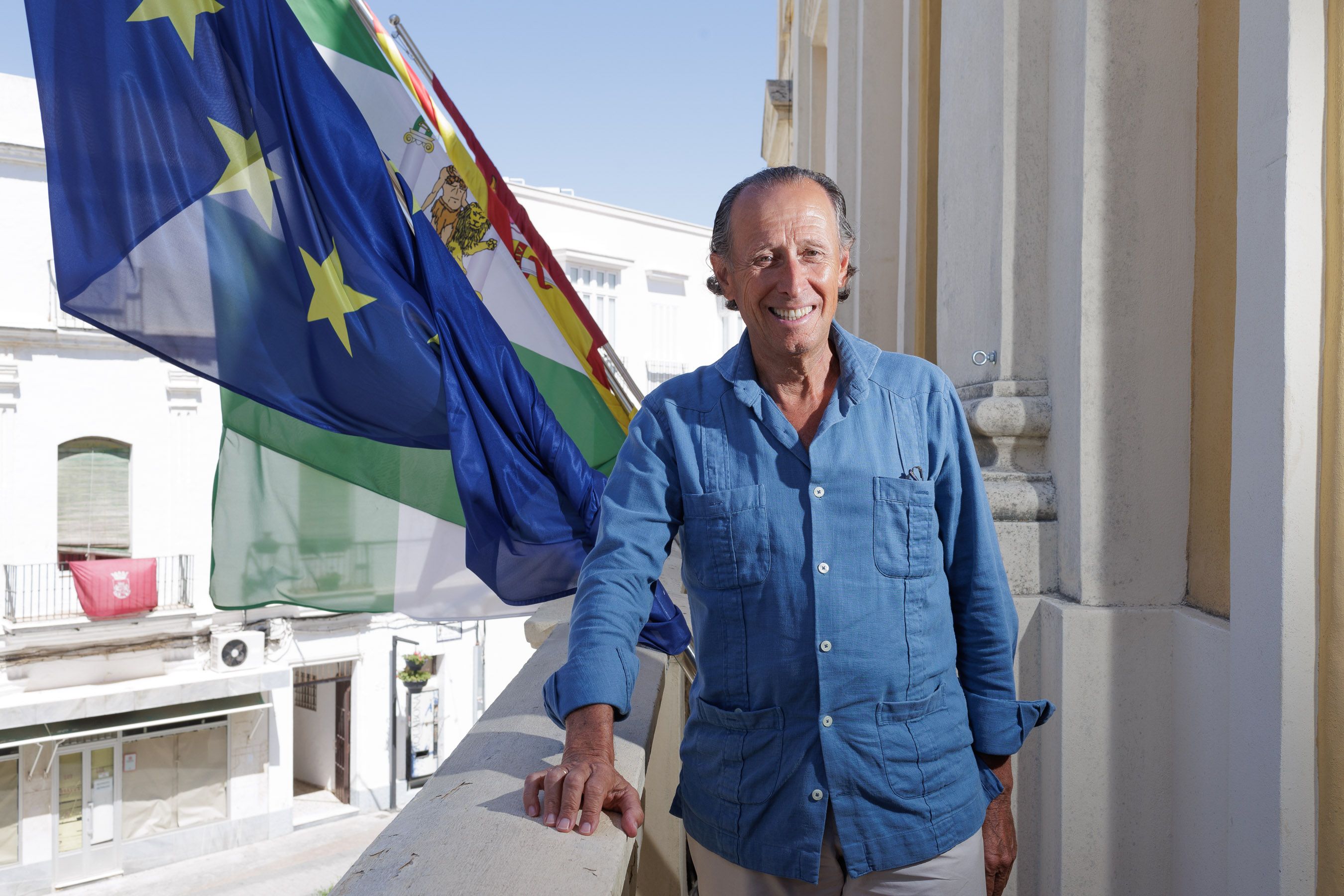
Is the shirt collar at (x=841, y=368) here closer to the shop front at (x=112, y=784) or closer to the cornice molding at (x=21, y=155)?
the shop front at (x=112, y=784)

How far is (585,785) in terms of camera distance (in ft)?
4.69

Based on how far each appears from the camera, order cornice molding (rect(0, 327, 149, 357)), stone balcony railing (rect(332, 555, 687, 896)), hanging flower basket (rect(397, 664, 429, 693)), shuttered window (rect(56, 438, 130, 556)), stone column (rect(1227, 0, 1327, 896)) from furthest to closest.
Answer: hanging flower basket (rect(397, 664, 429, 693)), shuttered window (rect(56, 438, 130, 556)), cornice molding (rect(0, 327, 149, 357)), stone column (rect(1227, 0, 1327, 896)), stone balcony railing (rect(332, 555, 687, 896))

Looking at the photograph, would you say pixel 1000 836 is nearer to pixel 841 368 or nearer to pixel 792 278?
pixel 841 368

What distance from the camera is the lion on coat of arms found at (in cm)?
376

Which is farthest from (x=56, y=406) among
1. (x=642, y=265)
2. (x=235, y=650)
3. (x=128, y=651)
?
(x=642, y=265)

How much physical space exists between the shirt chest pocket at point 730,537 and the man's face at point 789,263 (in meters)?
0.26

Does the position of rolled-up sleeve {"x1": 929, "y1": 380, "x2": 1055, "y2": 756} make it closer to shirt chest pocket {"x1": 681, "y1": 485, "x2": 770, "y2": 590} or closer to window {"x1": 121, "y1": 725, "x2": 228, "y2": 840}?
shirt chest pocket {"x1": 681, "y1": 485, "x2": 770, "y2": 590}

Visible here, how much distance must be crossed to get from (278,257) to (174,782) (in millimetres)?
17039

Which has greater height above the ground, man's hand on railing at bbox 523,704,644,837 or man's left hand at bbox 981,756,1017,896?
man's hand on railing at bbox 523,704,644,837

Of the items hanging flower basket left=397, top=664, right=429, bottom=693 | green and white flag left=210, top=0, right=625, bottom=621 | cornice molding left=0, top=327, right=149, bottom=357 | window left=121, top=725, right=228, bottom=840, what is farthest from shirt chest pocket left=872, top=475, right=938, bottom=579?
hanging flower basket left=397, top=664, right=429, bottom=693

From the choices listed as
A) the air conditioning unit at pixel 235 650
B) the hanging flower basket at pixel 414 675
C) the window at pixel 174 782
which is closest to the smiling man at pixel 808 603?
the air conditioning unit at pixel 235 650

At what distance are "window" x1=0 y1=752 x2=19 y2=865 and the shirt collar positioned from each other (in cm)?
1808

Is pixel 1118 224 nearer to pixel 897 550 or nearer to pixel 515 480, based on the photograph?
pixel 897 550

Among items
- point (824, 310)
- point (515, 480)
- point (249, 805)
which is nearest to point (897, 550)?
point (824, 310)
